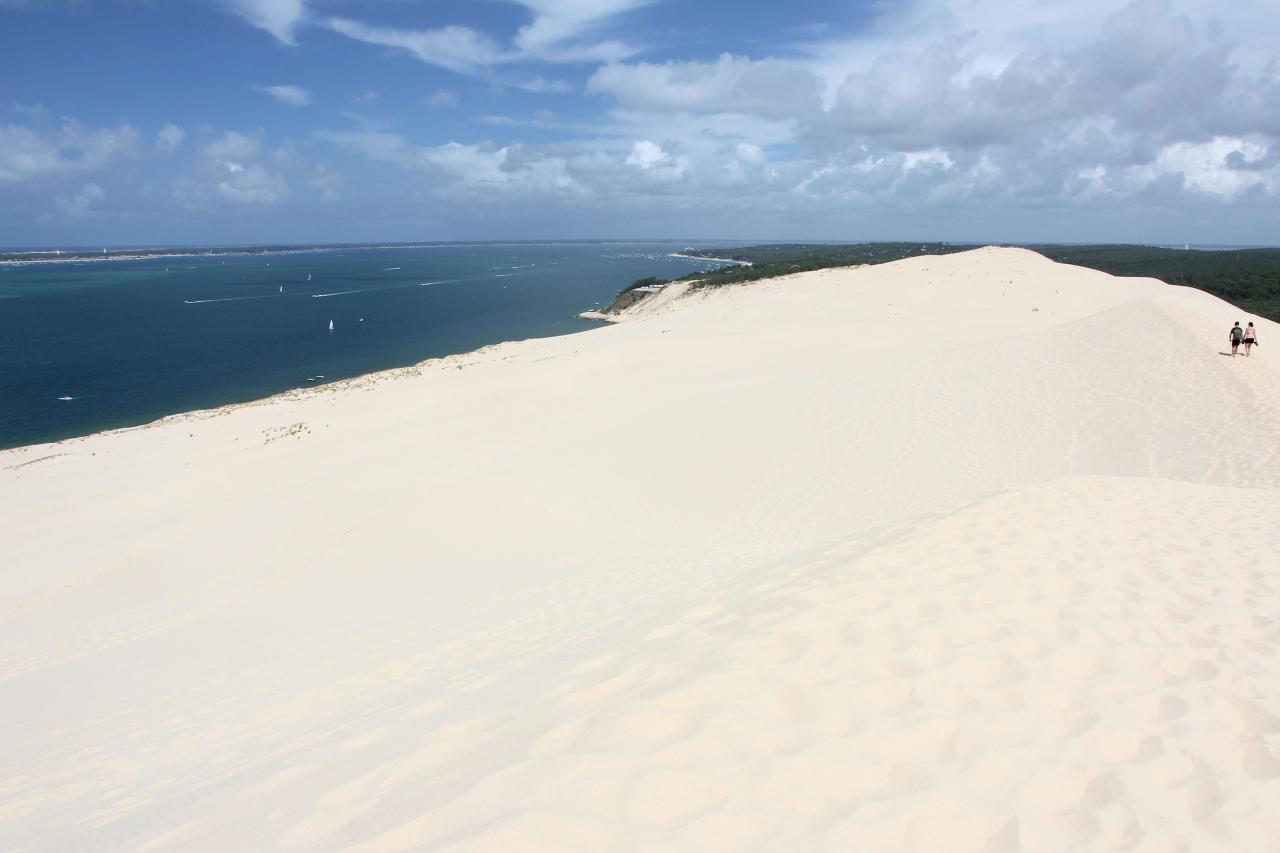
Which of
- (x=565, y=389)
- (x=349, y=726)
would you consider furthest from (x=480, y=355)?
(x=349, y=726)

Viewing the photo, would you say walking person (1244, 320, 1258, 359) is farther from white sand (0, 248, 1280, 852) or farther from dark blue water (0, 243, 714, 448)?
dark blue water (0, 243, 714, 448)

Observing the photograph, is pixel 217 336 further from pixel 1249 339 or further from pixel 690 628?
pixel 1249 339

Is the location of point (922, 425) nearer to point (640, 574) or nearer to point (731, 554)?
point (731, 554)

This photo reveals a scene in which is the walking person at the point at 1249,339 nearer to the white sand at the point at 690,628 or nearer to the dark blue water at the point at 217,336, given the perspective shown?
the white sand at the point at 690,628

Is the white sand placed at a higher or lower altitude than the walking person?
lower

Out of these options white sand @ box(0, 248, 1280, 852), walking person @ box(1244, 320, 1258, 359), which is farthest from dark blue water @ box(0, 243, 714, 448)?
walking person @ box(1244, 320, 1258, 359)

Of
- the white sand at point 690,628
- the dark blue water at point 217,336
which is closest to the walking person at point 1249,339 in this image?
the white sand at point 690,628
